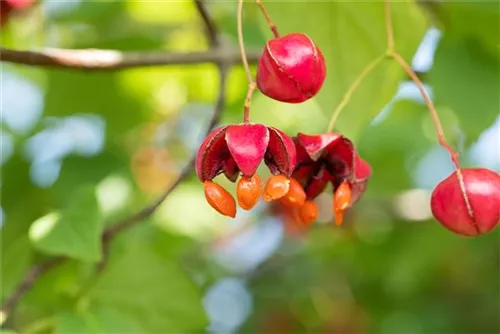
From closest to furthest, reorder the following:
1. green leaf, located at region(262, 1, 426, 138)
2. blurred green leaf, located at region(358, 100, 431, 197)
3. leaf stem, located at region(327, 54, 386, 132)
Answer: leaf stem, located at region(327, 54, 386, 132) < green leaf, located at region(262, 1, 426, 138) < blurred green leaf, located at region(358, 100, 431, 197)

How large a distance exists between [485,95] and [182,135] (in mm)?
1556

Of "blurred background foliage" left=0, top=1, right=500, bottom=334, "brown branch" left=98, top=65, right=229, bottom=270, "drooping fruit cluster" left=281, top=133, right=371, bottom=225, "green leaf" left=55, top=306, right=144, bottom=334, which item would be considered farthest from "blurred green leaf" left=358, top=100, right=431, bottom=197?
"drooping fruit cluster" left=281, top=133, right=371, bottom=225

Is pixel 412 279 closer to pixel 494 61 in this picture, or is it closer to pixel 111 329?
pixel 494 61

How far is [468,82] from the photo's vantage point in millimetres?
1594

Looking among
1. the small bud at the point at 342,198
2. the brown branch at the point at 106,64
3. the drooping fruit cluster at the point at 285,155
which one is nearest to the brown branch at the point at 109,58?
the brown branch at the point at 106,64

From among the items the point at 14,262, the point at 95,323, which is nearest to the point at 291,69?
the point at 95,323

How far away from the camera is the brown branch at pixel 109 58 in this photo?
4.09 feet

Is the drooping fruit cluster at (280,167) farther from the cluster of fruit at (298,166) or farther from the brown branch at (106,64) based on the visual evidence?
the brown branch at (106,64)

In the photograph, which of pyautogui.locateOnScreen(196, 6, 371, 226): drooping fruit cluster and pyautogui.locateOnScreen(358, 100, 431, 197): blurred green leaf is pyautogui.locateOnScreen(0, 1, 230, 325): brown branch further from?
pyautogui.locateOnScreen(358, 100, 431, 197): blurred green leaf

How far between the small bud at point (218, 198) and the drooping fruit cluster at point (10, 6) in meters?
0.75

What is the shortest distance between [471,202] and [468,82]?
0.55m

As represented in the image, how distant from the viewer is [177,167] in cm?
297

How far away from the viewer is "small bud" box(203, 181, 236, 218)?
40.6 inches

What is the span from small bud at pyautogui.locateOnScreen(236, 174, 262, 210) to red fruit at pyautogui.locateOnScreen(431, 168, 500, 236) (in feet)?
0.83
